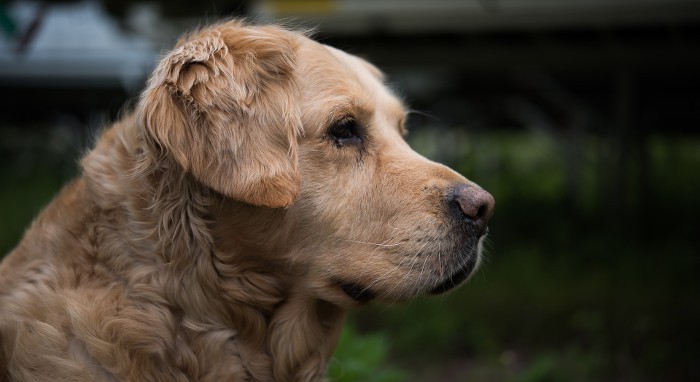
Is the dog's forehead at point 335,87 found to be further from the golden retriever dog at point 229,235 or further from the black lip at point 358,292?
the black lip at point 358,292

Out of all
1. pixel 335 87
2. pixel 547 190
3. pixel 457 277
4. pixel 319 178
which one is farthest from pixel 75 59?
pixel 457 277

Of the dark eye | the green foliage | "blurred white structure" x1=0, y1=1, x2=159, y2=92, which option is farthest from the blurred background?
"blurred white structure" x1=0, y1=1, x2=159, y2=92

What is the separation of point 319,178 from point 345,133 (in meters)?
0.18

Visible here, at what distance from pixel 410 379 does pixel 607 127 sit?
519cm

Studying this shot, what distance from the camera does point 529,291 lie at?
5.80 meters

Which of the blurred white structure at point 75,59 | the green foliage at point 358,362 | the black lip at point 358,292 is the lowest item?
the blurred white structure at point 75,59

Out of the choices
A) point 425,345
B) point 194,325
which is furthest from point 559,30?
point 194,325


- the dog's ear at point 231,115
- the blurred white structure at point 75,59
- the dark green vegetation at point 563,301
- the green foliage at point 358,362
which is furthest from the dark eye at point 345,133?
the blurred white structure at point 75,59

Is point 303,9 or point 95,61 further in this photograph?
point 95,61

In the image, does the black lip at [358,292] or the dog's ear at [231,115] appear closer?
the dog's ear at [231,115]

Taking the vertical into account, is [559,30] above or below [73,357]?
below

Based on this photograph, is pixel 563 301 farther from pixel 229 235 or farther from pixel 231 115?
pixel 231 115

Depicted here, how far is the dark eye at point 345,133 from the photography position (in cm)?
249

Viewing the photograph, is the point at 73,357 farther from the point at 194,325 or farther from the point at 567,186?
the point at 567,186
